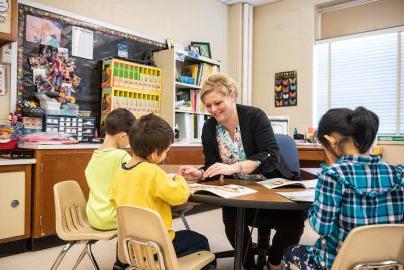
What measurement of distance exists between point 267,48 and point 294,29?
458 mm

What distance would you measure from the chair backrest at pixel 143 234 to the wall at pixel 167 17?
2.04m

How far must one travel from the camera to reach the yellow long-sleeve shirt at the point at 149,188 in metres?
1.21

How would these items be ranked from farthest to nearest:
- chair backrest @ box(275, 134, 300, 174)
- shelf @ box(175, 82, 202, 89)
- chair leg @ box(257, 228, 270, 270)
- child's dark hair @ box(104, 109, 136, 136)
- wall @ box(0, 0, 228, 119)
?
shelf @ box(175, 82, 202, 89)
wall @ box(0, 0, 228, 119)
chair backrest @ box(275, 134, 300, 174)
chair leg @ box(257, 228, 270, 270)
child's dark hair @ box(104, 109, 136, 136)

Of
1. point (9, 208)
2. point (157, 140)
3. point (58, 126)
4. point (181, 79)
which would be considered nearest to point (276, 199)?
point (157, 140)

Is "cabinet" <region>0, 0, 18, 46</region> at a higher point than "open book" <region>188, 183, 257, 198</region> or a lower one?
higher

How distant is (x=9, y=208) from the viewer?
2303 millimetres

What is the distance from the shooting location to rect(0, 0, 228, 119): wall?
3.35 m

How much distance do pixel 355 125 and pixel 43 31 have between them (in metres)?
2.72

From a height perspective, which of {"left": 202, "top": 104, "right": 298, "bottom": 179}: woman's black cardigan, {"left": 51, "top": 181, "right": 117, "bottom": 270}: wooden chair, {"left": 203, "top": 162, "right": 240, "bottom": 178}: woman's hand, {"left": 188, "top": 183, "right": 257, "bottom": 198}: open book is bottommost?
{"left": 51, "top": 181, "right": 117, "bottom": 270}: wooden chair

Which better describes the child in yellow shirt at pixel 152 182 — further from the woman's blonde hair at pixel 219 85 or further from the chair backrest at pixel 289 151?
the chair backrest at pixel 289 151

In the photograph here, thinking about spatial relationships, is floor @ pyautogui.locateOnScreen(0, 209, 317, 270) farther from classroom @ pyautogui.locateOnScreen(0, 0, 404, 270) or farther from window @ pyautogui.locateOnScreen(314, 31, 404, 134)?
window @ pyautogui.locateOnScreen(314, 31, 404, 134)

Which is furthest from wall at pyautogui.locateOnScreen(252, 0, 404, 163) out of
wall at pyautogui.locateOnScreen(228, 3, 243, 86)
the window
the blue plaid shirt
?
the blue plaid shirt

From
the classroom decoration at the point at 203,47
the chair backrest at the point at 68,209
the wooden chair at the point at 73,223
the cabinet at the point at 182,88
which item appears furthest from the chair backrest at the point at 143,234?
the classroom decoration at the point at 203,47

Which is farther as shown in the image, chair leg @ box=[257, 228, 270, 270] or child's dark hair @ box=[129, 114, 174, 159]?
chair leg @ box=[257, 228, 270, 270]
